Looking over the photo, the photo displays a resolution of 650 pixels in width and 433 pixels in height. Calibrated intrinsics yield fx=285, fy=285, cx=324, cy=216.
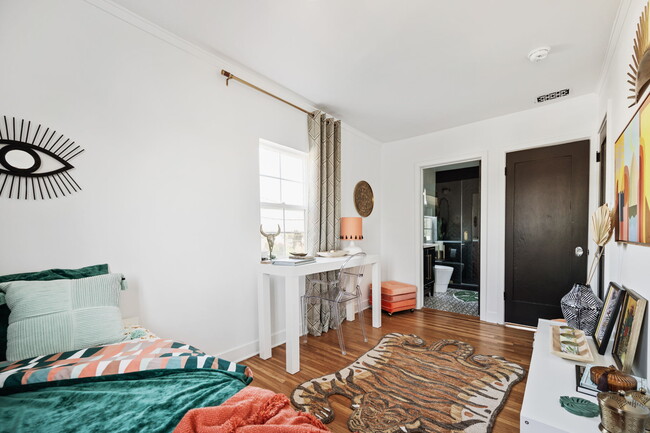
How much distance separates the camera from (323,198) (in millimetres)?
3346

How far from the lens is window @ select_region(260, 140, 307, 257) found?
2959mm

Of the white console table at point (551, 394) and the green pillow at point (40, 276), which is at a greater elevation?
the green pillow at point (40, 276)

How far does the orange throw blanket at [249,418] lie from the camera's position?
80 cm

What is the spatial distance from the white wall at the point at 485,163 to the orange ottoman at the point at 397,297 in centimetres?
33

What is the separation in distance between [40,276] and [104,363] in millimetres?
741

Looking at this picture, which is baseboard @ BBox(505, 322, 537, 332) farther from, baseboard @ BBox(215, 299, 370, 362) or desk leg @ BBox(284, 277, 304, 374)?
baseboard @ BBox(215, 299, 370, 362)

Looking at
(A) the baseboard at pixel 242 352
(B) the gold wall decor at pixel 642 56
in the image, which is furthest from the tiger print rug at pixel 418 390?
(B) the gold wall decor at pixel 642 56

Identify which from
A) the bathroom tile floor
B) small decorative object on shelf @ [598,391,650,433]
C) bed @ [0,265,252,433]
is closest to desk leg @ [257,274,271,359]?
bed @ [0,265,252,433]

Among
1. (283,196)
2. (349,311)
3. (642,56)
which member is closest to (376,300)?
(349,311)

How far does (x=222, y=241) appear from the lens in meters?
2.44

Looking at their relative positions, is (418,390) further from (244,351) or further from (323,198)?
(323,198)

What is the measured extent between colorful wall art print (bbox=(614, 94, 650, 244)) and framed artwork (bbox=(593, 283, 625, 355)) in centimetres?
33

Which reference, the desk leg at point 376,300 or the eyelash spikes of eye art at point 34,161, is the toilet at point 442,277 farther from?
the eyelash spikes of eye art at point 34,161

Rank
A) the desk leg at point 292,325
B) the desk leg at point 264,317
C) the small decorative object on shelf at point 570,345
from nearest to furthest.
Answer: the small decorative object on shelf at point 570,345 < the desk leg at point 292,325 < the desk leg at point 264,317
